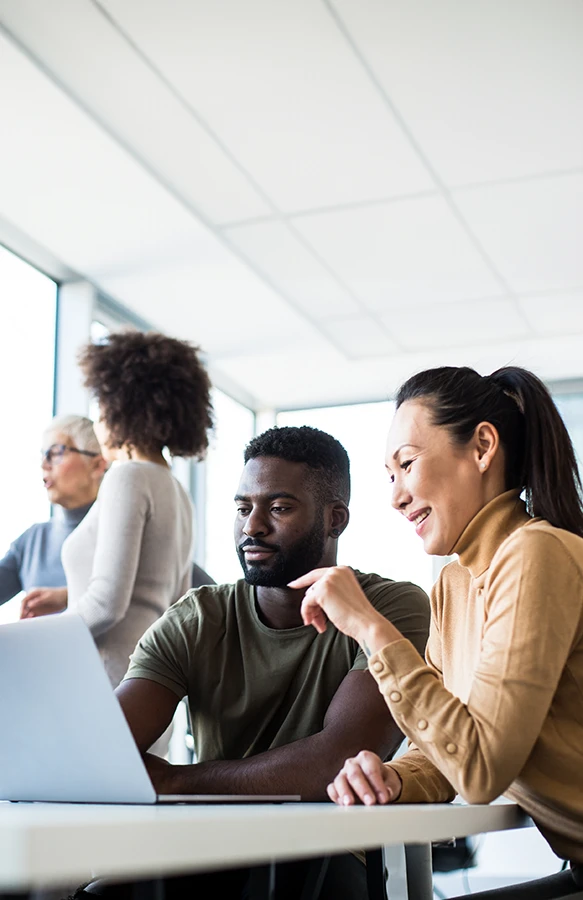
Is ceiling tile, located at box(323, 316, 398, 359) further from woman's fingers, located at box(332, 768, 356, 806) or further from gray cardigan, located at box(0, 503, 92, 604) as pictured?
woman's fingers, located at box(332, 768, 356, 806)

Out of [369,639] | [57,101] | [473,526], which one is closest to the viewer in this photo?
[369,639]

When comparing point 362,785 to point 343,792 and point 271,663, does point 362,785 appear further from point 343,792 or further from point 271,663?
point 271,663

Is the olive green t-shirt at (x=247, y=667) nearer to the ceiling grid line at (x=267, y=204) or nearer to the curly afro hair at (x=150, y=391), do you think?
the curly afro hair at (x=150, y=391)

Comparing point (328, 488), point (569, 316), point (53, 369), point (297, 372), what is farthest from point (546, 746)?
point (297, 372)

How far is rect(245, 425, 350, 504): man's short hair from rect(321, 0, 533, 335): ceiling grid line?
1267 mm

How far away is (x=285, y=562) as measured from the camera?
1.70 meters

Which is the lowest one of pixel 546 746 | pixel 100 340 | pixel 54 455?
pixel 546 746

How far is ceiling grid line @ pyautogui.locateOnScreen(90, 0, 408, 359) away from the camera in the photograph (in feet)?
8.99

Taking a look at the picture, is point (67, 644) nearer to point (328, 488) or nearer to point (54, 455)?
point (328, 488)

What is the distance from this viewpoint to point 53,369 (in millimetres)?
4121

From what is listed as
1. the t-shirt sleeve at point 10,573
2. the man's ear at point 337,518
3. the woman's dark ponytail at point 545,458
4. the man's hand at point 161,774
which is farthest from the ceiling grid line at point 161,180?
the man's hand at point 161,774

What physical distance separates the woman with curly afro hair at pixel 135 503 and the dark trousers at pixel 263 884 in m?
1.01

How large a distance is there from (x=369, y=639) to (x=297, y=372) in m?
4.31

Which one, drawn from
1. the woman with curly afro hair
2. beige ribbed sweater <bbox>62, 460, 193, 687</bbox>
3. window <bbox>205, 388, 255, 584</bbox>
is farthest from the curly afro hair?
window <bbox>205, 388, 255, 584</bbox>
